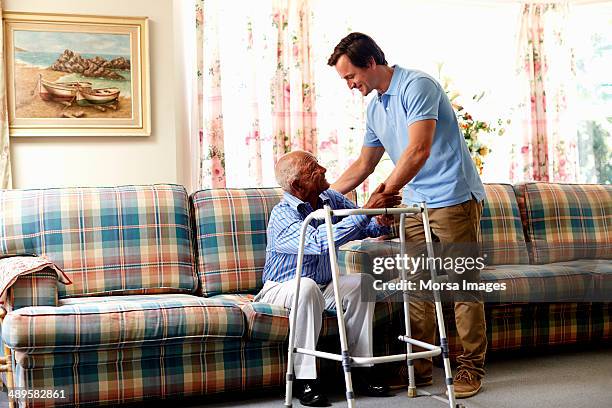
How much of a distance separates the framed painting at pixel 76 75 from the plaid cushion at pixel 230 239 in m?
1.18

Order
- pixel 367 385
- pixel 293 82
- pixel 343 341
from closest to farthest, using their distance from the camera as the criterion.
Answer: pixel 343 341 → pixel 367 385 → pixel 293 82

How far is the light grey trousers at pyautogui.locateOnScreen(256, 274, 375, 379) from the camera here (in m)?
2.98

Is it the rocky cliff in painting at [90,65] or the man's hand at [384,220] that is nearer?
the man's hand at [384,220]

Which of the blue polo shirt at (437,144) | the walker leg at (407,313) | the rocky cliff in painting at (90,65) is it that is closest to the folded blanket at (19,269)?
the walker leg at (407,313)

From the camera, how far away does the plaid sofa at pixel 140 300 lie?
111 inches

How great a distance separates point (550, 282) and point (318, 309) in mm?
1451

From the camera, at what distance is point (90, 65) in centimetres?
461

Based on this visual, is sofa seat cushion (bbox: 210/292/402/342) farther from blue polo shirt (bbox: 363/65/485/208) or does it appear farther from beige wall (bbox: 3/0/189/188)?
beige wall (bbox: 3/0/189/188)

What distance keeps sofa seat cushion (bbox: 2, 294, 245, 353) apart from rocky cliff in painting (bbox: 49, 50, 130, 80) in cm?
205

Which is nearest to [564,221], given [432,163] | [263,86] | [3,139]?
[432,163]

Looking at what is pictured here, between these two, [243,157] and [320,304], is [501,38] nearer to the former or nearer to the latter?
[243,157]

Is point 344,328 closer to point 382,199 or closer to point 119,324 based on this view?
point 382,199

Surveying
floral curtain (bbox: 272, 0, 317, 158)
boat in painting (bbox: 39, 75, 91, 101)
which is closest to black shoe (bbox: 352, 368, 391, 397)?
floral curtain (bbox: 272, 0, 317, 158)

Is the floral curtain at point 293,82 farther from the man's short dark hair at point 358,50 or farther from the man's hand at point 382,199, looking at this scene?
the man's hand at point 382,199
